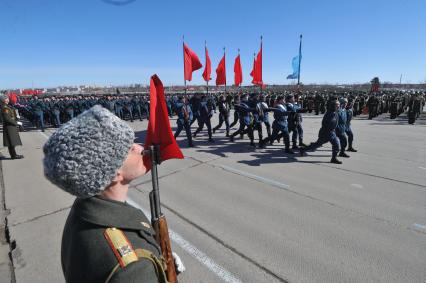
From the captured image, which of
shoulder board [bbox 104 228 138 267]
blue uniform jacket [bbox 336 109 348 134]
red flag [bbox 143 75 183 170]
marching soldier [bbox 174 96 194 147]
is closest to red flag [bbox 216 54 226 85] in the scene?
marching soldier [bbox 174 96 194 147]

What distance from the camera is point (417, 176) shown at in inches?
224

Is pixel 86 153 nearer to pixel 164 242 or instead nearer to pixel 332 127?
pixel 164 242

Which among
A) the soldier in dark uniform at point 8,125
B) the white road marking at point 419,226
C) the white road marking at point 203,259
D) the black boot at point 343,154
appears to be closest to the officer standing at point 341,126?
the black boot at point 343,154

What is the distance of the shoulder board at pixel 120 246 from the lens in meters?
0.88

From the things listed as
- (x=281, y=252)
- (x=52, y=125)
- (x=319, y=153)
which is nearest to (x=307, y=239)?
(x=281, y=252)

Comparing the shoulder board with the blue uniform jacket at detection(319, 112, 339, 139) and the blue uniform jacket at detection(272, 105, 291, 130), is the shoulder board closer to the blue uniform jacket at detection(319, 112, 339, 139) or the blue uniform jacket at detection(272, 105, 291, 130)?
the blue uniform jacket at detection(319, 112, 339, 139)

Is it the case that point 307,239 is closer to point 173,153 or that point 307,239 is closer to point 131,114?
point 173,153

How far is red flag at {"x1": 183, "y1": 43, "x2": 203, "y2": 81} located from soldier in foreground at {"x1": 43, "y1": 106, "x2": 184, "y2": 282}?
8.22 metres

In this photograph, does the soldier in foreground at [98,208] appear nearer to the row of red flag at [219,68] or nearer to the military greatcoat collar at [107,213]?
the military greatcoat collar at [107,213]

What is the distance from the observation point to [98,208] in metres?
0.99

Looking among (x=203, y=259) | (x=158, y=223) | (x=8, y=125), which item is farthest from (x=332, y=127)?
(x=8, y=125)

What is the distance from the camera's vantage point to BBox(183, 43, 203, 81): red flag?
8.92 metres

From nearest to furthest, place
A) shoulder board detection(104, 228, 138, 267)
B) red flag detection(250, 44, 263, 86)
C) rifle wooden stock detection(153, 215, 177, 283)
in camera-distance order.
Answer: shoulder board detection(104, 228, 138, 267) → rifle wooden stock detection(153, 215, 177, 283) → red flag detection(250, 44, 263, 86)

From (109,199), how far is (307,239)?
3.00 meters
